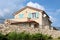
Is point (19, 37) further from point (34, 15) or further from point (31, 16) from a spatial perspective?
point (34, 15)

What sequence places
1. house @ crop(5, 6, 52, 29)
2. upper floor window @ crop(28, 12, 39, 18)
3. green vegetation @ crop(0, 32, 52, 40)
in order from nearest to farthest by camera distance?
green vegetation @ crop(0, 32, 52, 40) < house @ crop(5, 6, 52, 29) < upper floor window @ crop(28, 12, 39, 18)

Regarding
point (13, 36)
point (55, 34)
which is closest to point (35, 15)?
point (55, 34)

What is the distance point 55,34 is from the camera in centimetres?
3000

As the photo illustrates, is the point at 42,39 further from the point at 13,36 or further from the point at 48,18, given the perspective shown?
the point at 48,18

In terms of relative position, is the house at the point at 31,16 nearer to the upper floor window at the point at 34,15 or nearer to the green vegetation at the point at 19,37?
the upper floor window at the point at 34,15

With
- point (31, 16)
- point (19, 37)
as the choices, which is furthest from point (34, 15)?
point (19, 37)

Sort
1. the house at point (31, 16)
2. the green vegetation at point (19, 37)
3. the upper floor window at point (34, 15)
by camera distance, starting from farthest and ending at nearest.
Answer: the upper floor window at point (34, 15) → the house at point (31, 16) → the green vegetation at point (19, 37)

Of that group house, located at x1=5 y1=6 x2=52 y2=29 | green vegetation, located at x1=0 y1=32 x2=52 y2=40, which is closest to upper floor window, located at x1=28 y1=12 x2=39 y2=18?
house, located at x1=5 y1=6 x2=52 y2=29

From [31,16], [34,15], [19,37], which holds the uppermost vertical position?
[34,15]

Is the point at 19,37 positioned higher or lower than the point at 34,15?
lower

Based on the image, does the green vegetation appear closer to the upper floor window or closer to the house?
the house

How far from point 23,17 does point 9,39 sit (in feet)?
99.2

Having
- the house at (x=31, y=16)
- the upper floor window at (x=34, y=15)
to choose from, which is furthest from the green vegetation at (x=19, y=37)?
the upper floor window at (x=34, y=15)

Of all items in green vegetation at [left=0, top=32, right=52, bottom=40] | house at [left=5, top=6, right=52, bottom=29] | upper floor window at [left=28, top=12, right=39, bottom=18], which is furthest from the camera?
upper floor window at [left=28, top=12, right=39, bottom=18]
